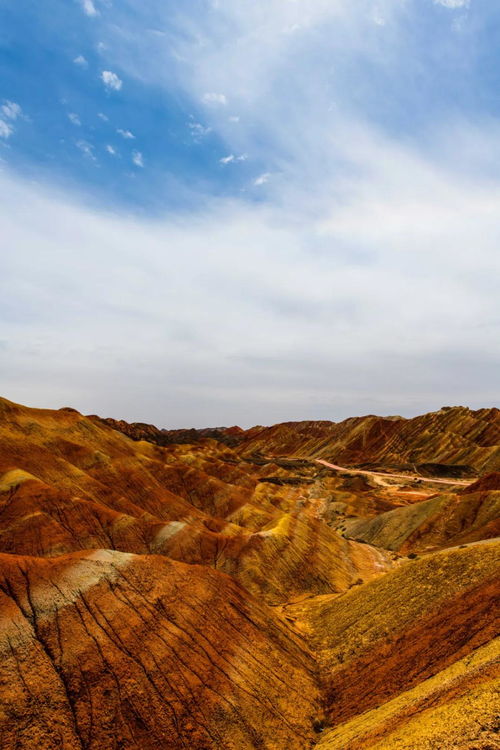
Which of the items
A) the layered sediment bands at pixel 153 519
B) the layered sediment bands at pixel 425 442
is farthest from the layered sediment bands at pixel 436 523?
the layered sediment bands at pixel 425 442

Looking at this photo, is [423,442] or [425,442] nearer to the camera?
[425,442]

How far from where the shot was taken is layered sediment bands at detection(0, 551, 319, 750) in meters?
14.7

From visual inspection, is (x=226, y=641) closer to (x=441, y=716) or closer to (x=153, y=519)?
(x=441, y=716)

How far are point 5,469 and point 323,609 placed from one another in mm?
40902

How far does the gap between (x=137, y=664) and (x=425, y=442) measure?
151963mm

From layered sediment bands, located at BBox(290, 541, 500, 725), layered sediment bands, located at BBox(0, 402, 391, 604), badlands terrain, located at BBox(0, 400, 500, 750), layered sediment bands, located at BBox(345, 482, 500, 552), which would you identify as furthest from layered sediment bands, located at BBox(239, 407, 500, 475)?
layered sediment bands, located at BBox(290, 541, 500, 725)

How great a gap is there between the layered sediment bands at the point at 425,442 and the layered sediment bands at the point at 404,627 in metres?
101

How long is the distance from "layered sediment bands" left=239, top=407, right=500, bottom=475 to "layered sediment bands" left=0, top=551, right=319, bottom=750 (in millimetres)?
112510

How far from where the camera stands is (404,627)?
22.2 m

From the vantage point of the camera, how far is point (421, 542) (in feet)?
171

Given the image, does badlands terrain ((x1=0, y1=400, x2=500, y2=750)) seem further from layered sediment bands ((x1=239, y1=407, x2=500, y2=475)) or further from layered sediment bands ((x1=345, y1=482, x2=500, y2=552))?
layered sediment bands ((x1=239, y1=407, x2=500, y2=475))

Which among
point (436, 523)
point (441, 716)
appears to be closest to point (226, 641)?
point (441, 716)

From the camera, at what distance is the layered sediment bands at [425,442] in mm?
125294

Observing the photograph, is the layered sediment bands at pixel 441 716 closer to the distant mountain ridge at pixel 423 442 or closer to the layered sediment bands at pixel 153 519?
the layered sediment bands at pixel 153 519
